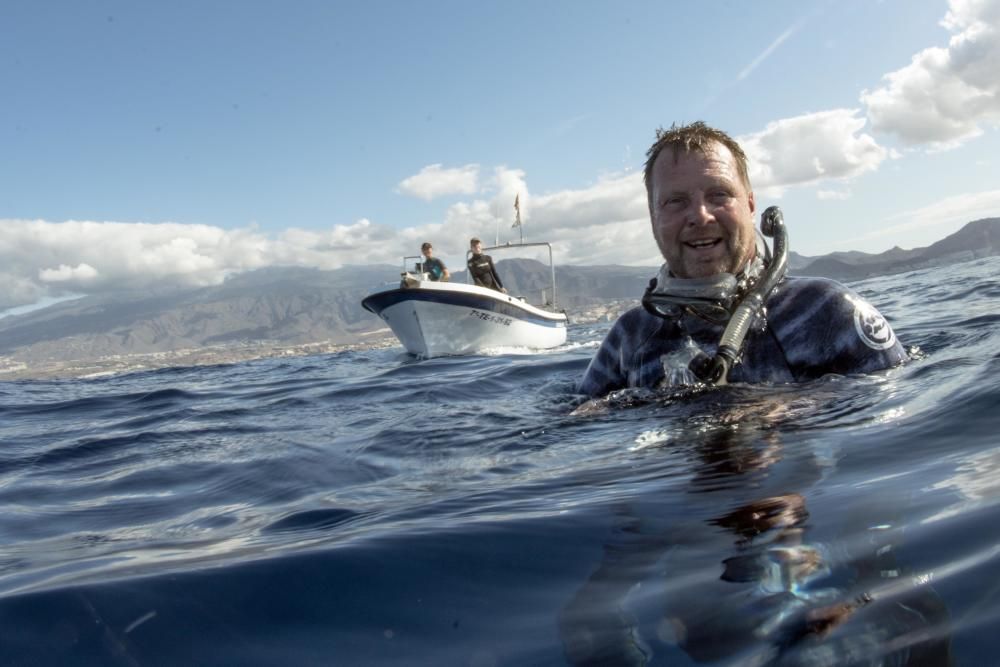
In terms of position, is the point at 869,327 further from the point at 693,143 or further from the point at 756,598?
the point at 756,598

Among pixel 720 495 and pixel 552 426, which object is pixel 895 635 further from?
pixel 552 426

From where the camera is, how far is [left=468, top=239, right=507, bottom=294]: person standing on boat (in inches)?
697

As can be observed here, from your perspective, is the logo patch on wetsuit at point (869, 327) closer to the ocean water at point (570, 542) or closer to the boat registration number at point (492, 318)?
the ocean water at point (570, 542)

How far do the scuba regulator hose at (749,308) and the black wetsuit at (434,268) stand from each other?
14.3 metres

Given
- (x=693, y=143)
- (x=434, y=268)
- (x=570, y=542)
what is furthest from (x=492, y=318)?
(x=570, y=542)

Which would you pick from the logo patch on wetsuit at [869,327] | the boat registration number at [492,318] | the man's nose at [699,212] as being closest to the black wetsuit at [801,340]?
the logo patch on wetsuit at [869,327]

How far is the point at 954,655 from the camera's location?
0.91 m

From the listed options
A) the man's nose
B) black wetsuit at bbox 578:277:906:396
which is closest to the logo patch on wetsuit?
black wetsuit at bbox 578:277:906:396

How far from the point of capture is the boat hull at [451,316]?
1653 centimetres

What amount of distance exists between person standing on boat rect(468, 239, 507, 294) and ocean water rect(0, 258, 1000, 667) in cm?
1380

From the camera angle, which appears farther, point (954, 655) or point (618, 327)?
point (618, 327)

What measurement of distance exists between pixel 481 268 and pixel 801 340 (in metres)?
14.6

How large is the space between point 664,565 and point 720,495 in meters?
0.57

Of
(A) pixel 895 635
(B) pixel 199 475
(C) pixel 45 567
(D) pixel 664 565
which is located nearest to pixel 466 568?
(D) pixel 664 565
